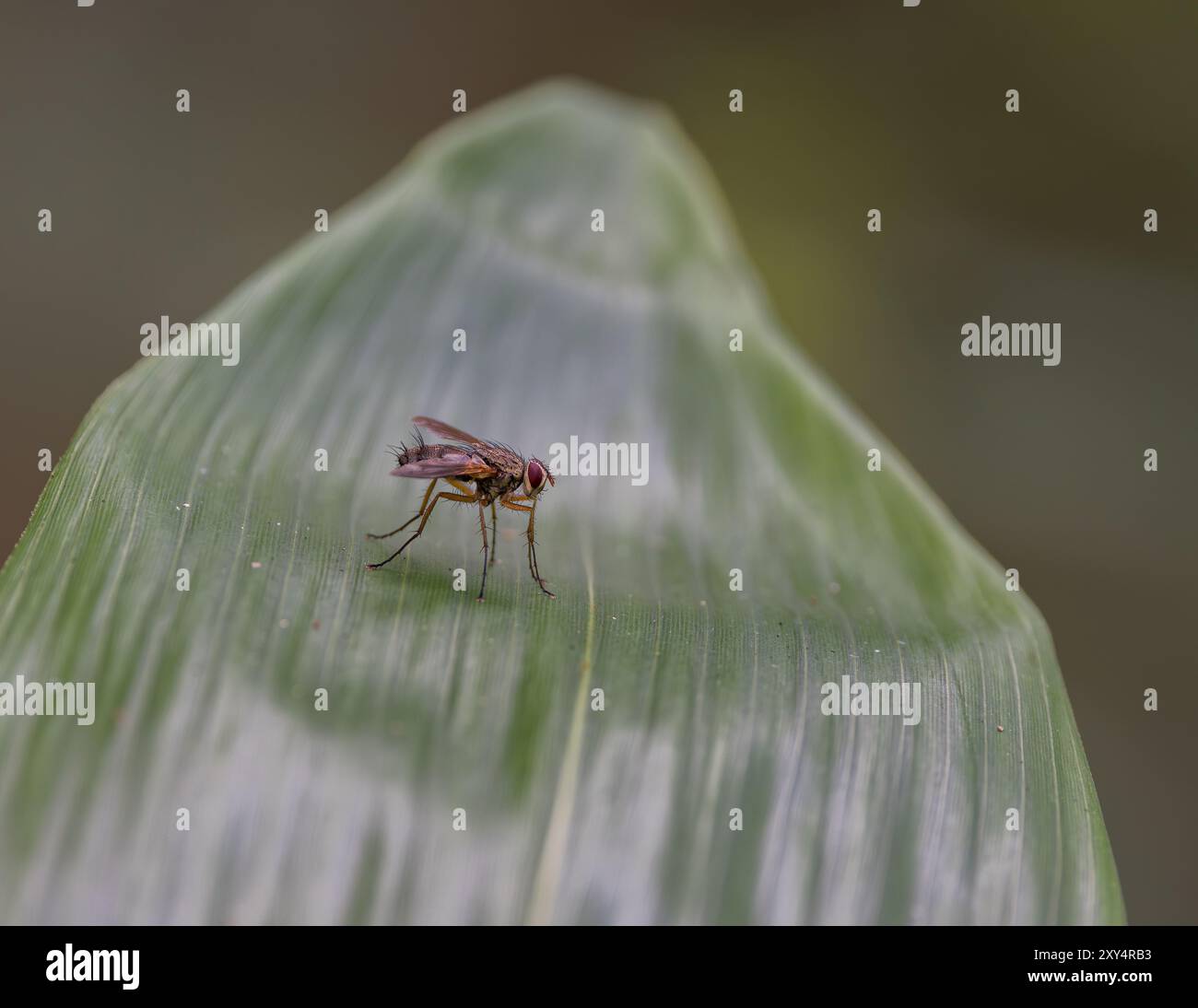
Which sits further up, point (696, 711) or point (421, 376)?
point (421, 376)

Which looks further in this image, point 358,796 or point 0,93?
point 0,93

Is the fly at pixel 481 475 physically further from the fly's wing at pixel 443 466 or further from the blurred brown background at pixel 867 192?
the blurred brown background at pixel 867 192

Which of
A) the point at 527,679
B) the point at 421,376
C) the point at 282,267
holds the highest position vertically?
the point at 282,267

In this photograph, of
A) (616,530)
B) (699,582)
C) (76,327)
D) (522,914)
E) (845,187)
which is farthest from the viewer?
(845,187)

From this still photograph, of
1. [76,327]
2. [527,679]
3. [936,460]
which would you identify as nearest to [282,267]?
[527,679]

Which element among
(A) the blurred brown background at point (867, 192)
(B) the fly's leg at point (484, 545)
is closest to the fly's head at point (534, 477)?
(B) the fly's leg at point (484, 545)

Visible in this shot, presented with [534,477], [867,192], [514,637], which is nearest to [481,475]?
[534,477]

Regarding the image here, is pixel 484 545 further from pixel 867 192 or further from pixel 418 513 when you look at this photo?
pixel 867 192

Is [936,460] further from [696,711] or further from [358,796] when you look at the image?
[358,796]

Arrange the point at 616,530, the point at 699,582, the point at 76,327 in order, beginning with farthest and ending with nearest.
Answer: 1. the point at 76,327
2. the point at 616,530
3. the point at 699,582
